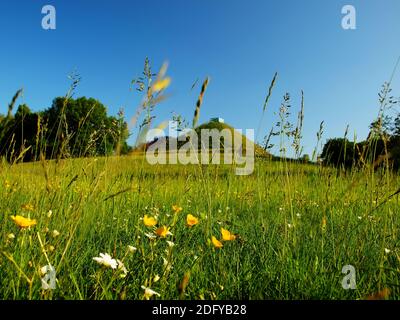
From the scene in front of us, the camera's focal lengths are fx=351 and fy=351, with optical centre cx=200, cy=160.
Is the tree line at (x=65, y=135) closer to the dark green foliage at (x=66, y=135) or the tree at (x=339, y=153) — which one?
the dark green foliage at (x=66, y=135)

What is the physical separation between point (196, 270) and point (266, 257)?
0.46m

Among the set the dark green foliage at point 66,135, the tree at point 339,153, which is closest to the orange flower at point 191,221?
the dark green foliage at point 66,135

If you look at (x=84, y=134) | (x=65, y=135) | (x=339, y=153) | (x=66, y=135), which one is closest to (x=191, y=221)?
(x=66, y=135)

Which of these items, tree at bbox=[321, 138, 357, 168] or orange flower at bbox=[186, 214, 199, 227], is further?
tree at bbox=[321, 138, 357, 168]

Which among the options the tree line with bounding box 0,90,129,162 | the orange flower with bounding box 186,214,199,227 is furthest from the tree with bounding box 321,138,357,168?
the tree line with bounding box 0,90,129,162

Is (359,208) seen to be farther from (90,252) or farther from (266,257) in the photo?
(90,252)

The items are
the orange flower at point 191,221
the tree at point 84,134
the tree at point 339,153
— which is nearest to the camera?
the orange flower at point 191,221

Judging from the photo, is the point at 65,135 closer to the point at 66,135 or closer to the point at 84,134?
the point at 84,134

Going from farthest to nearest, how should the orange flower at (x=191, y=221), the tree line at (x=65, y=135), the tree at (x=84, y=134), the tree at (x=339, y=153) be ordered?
the tree at (x=339, y=153) < the tree at (x=84, y=134) < the orange flower at (x=191, y=221) < the tree line at (x=65, y=135)

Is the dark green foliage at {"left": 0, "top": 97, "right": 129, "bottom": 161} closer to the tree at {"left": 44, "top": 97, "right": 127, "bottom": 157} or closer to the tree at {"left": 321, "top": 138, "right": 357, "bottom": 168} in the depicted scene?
the tree at {"left": 44, "top": 97, "right": 127, "bottom": 157}

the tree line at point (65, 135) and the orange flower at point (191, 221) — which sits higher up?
the tree line at point (65, 135)

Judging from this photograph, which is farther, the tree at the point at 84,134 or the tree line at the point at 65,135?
the tree at the point at 84,134
